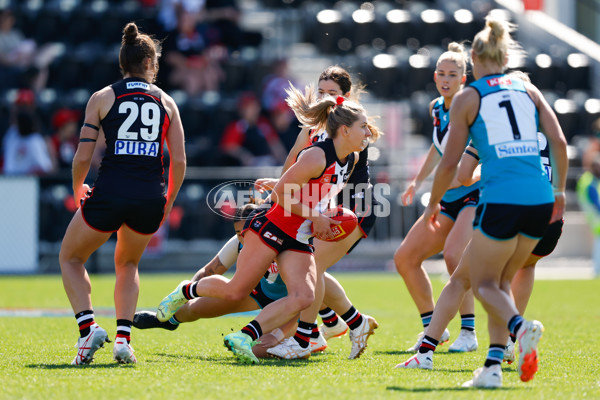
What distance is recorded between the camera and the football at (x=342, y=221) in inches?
233

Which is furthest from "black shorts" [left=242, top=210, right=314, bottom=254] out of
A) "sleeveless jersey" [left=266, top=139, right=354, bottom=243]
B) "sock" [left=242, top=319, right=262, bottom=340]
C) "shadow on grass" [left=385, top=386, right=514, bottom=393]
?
"shadow on grass" [left=385, top=386, right=514, bottom=393]

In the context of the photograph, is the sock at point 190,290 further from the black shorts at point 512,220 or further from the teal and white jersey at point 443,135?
the black shorts at point 512,220

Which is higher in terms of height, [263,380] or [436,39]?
[436,39]

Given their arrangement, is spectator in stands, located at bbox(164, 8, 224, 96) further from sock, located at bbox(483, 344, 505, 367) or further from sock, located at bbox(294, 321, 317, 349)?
sock, located at bbox(483, 344, 505, 367)

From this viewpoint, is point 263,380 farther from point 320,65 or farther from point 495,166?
point 320,65

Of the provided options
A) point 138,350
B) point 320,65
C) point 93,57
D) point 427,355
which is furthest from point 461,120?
point 320,65

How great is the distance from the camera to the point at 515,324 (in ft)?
15.0

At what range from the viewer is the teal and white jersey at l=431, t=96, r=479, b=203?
6566 mm

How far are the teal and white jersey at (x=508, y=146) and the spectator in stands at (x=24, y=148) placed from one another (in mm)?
10338

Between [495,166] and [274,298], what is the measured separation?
2223 mm

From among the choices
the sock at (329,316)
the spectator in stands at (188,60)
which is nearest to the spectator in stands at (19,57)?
the spectator in stands at (188,60)

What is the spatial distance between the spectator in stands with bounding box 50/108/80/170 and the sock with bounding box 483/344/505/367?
1037 cm

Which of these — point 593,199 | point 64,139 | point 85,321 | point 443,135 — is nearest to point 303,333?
point 85,321

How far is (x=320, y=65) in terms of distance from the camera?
1906 centimetres
